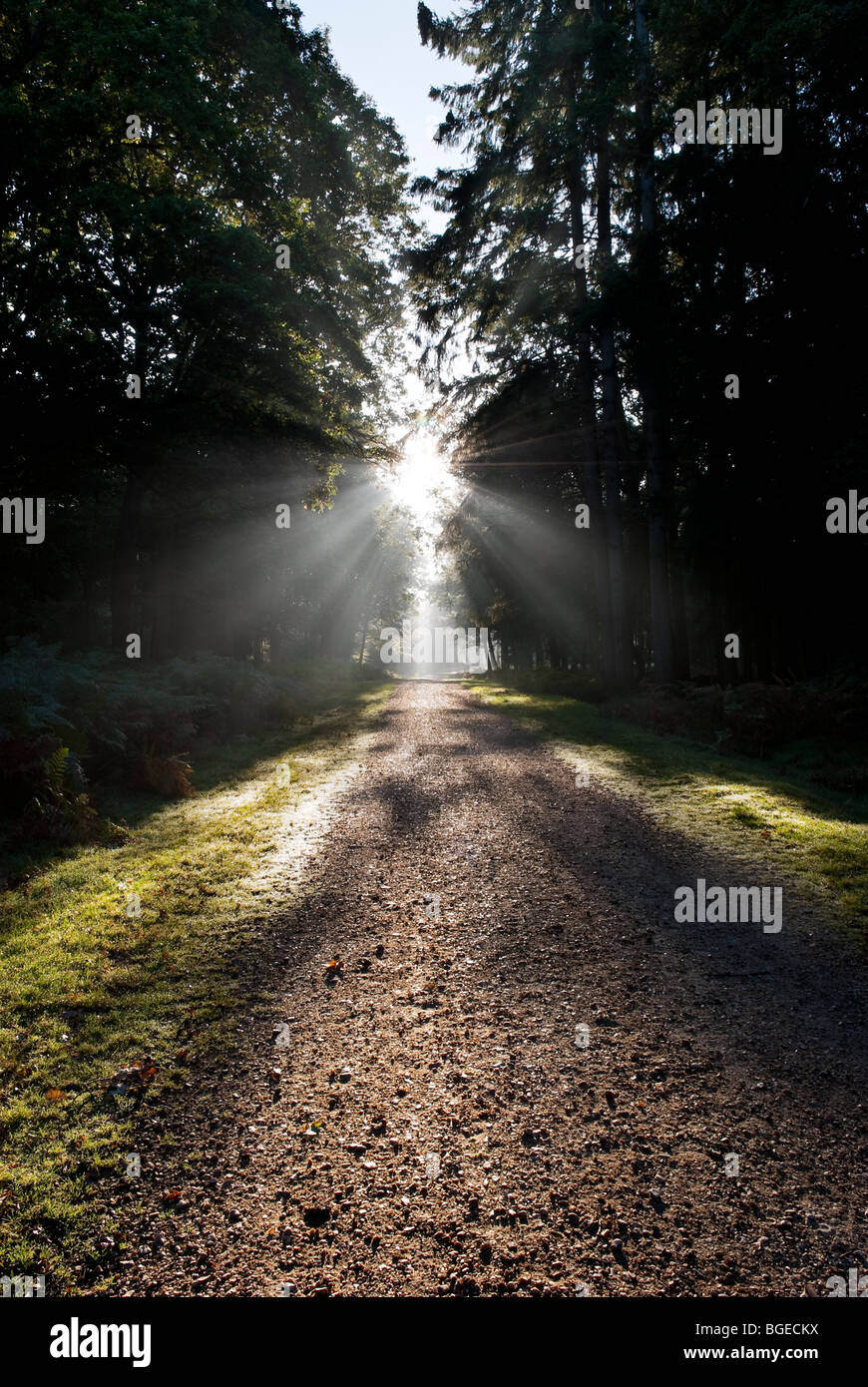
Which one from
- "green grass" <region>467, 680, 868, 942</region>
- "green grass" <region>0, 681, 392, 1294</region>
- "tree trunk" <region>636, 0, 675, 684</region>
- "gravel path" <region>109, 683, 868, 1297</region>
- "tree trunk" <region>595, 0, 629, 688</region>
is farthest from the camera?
"tree trunk" <region>595, 0, 629, 688</region>

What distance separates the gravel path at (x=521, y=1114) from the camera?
237cm

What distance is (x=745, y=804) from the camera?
26.8 feet

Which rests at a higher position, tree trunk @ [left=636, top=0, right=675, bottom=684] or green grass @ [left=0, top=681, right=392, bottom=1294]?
tree trunk @ [left=636, top=0, right=675, bottom=684]

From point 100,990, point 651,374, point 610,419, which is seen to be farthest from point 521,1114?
point 610,419

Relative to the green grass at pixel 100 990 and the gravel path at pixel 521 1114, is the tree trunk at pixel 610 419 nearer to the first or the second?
the green grass at pixel 100 990

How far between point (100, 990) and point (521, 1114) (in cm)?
293

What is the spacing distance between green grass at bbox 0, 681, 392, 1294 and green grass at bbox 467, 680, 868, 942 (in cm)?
484

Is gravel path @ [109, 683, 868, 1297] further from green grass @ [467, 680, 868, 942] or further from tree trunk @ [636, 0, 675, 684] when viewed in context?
tree trunk @ [636, 0, 675, 684]

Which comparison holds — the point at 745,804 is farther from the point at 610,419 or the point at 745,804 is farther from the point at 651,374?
the point at 610,419

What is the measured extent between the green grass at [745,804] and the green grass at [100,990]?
4.84 m

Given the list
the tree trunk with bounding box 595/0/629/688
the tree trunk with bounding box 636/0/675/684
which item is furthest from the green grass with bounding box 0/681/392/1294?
the tree trunk with bounding box 595/0/629/688

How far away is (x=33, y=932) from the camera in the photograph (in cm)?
512

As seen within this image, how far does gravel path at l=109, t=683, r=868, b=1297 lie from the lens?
237 cm

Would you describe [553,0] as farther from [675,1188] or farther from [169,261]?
[675,1188]
